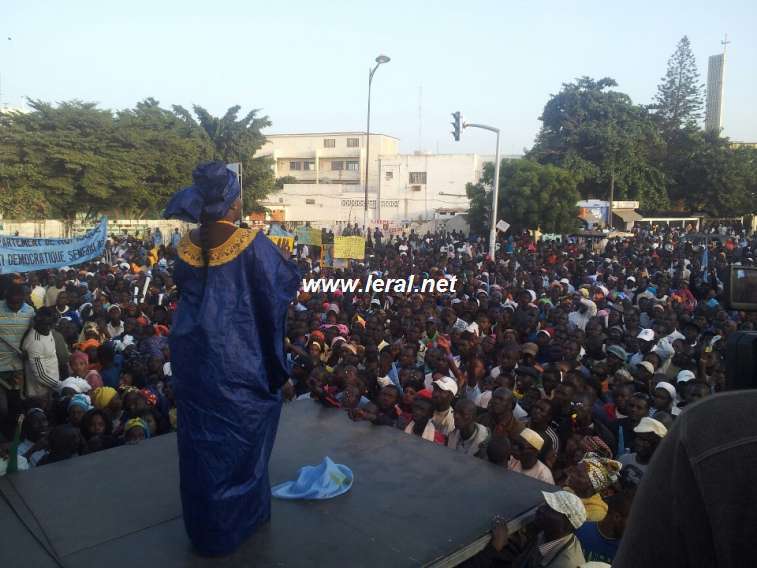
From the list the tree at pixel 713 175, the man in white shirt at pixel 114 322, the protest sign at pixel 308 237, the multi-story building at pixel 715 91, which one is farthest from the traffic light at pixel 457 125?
the multi-story building at pixel 715 91

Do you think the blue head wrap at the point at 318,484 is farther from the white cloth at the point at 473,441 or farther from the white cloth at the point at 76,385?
the white cloth at the point at 76,385

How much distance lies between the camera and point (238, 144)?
31.8 metres

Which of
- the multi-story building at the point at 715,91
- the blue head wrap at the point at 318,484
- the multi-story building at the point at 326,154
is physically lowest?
the blue head wrap at the point at 318,484

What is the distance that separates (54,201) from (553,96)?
1001 inches

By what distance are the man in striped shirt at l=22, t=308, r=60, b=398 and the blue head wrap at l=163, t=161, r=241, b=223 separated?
3.20 metres

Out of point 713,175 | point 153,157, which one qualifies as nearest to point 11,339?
point 153,157

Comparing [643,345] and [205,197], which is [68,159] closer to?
[643,345]

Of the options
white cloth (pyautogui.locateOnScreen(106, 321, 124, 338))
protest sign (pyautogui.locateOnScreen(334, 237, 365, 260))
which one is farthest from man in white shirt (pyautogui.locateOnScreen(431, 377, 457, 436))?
protest sign (pyautogui.locateOnScreen(334, 237, 365, 260))

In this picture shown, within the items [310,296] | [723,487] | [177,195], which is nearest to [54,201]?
[310,296]

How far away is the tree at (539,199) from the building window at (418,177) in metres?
14.0

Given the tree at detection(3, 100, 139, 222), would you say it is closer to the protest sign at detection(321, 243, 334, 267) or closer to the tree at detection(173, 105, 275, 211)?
the tree at detection(173, 105, 275, 211)

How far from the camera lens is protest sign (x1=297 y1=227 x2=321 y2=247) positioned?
48.5 feet

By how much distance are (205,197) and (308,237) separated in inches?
481

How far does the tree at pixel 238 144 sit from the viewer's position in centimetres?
3153
